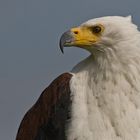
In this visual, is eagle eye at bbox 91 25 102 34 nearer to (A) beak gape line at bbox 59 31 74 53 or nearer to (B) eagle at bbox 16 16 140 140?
(B) eagle at bbox 16 16 140 140

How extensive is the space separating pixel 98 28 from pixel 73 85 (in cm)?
103

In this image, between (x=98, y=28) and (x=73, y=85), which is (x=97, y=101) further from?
(x=98, y=28)

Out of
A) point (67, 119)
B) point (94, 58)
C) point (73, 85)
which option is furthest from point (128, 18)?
point (67, 119)

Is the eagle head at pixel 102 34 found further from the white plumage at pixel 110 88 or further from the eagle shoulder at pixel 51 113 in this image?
the eagle shoulder at pixel 51 113

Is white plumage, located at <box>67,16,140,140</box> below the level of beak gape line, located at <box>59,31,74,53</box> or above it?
below

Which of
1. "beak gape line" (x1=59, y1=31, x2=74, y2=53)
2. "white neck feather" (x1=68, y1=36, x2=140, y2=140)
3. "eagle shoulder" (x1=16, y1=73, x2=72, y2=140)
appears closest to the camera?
"beak gape line" (x1=59, y1=31, x2=74, y2=53)

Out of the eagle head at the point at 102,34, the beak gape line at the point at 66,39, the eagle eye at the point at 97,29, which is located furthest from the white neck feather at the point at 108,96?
the beak gape line at the point at 66,39

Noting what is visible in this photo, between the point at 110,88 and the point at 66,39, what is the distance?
113cm

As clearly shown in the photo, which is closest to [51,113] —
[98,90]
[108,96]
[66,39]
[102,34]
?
[98,90]

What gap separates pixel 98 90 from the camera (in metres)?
8.09

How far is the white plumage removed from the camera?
7832 mm

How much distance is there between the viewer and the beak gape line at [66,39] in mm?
7695

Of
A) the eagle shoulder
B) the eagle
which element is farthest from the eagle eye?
the eagle shoulder

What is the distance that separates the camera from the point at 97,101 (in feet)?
26.2
